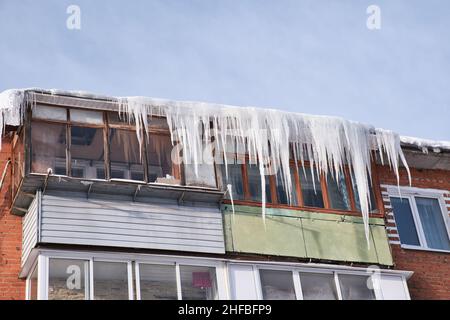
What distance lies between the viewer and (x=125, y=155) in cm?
1488

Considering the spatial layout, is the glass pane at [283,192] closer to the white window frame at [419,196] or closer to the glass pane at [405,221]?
the white window frame at [419,196]

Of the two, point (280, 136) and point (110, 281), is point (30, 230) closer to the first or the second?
point (110, 281)

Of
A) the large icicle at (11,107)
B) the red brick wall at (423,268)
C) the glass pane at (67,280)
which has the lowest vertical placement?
the glass pane at (67,280)

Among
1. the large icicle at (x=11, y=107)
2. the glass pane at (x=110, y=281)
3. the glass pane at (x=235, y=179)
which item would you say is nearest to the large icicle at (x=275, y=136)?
the large icicle at (x=11, y=107)

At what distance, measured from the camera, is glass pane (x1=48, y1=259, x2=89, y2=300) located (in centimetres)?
1312

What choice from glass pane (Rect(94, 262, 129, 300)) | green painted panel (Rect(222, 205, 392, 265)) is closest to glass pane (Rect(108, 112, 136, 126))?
green painted panel (Rect(222, 205, 392, 265))

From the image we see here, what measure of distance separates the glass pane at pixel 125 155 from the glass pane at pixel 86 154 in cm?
26

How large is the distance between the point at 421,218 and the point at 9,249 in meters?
7.78

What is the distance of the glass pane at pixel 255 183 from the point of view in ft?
50.9

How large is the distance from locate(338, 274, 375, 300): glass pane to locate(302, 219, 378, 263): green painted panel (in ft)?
1.10

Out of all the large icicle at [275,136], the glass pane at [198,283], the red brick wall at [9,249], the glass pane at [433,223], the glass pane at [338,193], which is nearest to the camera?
the red brick wall at [9,249]

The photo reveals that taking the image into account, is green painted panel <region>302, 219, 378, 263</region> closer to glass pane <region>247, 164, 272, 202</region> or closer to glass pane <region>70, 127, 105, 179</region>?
glass pane <region>247, 164, 272, 202</region>
